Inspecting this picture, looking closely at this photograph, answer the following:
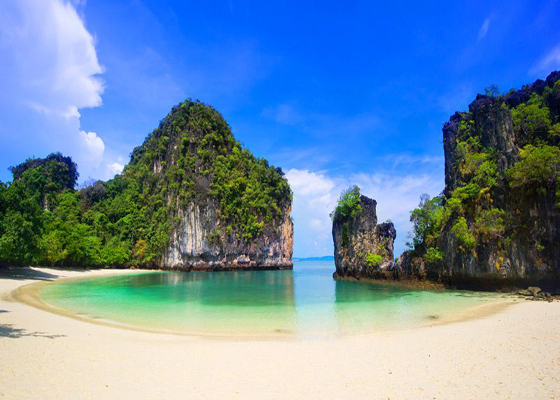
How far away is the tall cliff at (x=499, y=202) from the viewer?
710 inches

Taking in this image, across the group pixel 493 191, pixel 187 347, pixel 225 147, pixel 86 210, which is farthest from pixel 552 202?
pixel 86 210

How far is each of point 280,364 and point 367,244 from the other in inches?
954

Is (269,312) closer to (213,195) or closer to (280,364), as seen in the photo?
(280,364)

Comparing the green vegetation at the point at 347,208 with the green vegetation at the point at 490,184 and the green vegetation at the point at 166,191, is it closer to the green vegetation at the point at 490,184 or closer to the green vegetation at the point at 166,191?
the green vegetation at the point at 490,184

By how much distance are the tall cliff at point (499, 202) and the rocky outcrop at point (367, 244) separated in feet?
8.76

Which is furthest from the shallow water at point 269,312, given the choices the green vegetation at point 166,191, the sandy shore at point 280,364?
the green vegetation at point 166,191

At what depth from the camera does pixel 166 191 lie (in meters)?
54.1

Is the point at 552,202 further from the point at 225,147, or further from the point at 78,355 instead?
the point at 225,147

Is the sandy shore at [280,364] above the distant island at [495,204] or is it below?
below

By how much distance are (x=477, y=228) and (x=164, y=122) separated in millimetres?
58526

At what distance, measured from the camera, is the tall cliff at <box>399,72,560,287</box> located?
18031 millimetres

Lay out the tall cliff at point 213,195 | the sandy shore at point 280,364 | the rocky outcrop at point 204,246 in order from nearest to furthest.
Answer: the sandy shore at point 280,364 → the rocky outcrop at point 204,246 → the tall cliff at point 213,195

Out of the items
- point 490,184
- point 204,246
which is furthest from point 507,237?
point 204,246

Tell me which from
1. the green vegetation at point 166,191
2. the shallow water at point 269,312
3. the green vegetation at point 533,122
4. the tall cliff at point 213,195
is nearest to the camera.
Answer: the shallow water at point 269,312
